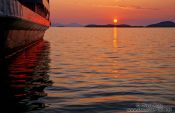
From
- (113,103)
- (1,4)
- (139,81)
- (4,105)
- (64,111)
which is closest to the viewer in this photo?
(64,111)

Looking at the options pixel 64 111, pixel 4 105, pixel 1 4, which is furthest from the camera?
pixel 1 4

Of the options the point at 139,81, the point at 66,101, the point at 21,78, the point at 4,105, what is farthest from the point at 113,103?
the point at 21,78

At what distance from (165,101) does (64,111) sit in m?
2.84

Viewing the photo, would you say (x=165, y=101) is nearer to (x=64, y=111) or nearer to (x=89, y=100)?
(x=89, y=100)

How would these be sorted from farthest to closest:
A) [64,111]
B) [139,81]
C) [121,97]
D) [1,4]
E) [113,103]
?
[1,4] < [139,81] < [121,97] < [113,103] < [64,111]

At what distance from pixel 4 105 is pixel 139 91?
4.14 metres

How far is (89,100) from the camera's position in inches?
325

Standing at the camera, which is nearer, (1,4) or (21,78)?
(21,78)

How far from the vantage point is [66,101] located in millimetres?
8023

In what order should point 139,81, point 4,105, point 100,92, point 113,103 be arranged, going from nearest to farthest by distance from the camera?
point 4,105
point 113,103
point 100,92
point 139,81

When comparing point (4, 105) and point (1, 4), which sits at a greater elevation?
point (1, 4)

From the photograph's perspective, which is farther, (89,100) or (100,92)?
(100,92)

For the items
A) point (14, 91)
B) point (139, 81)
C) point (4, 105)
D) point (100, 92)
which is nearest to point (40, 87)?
point (14, 91)

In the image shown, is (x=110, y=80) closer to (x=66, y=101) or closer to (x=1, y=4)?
(x=66, y=101)
